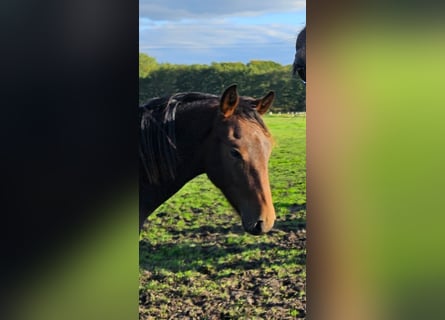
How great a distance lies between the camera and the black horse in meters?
3.93

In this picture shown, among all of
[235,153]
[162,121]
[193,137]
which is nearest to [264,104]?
[235,153]

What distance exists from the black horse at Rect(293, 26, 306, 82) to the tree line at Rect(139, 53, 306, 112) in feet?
0.15

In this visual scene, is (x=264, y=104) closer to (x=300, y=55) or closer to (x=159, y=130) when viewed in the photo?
(x=300, y=55)

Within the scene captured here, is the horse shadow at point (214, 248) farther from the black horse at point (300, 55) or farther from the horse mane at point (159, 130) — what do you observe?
the black horse at point (300, 55)

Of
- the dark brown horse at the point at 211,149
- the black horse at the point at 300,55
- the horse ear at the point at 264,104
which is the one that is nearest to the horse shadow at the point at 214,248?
the dark brown horse at the point at 211,149

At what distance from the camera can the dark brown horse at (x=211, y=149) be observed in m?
3.99
